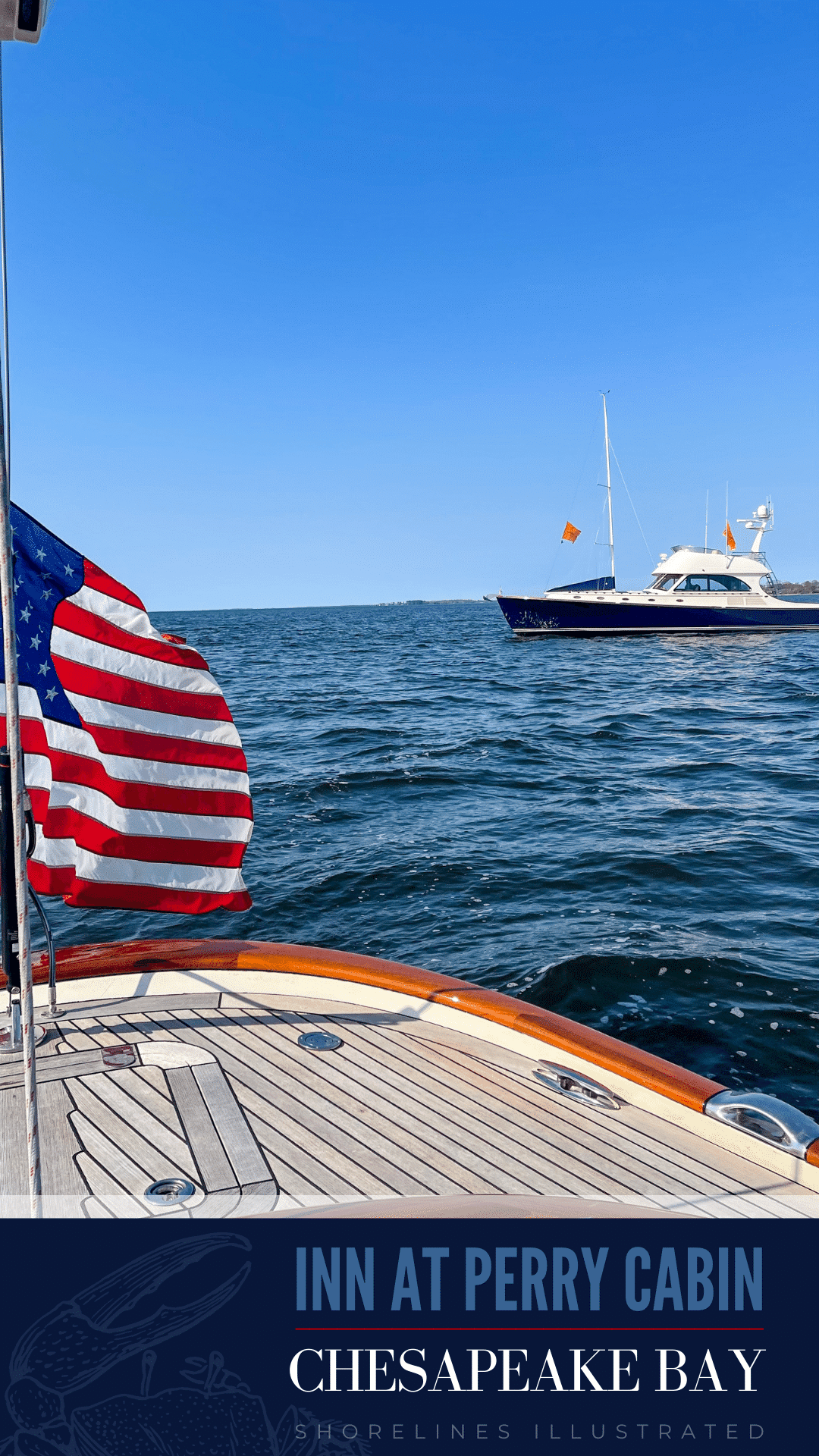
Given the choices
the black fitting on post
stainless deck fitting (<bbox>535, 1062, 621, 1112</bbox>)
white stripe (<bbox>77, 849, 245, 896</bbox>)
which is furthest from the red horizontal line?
white stripe (<bbox>77, 849, 245, 896</bbox>)

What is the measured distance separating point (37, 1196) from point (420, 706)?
1586 centimetres

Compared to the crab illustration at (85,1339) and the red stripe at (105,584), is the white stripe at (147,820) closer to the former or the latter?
the red stripe at (105,584)

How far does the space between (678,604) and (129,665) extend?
3508cm

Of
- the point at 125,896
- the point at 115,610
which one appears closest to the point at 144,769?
the point at 125,896

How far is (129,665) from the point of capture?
3.10 meters

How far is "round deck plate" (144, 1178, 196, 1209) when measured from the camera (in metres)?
2.22

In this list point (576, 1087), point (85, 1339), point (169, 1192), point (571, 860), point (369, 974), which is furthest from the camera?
point (571, 860)

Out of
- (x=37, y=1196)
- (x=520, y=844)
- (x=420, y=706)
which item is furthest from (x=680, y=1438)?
(x=420, y=706)

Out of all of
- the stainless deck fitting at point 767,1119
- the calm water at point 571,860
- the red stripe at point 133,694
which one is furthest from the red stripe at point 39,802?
the calm water at point 571,860

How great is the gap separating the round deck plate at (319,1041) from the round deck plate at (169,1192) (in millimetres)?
854

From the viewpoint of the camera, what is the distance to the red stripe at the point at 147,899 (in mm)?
3102

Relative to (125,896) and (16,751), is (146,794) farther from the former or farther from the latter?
(16,751)

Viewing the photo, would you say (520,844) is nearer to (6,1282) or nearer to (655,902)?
(655,902)

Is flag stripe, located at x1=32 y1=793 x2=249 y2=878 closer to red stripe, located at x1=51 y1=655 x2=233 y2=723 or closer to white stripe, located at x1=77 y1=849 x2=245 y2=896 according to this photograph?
white stripe, located at x1=77 y1=849 x2=245 y2=896
